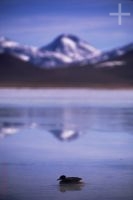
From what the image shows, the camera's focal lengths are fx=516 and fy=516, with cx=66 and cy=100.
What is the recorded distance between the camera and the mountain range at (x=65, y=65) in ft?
13.4

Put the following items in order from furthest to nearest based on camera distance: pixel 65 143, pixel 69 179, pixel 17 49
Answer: pixel 17 49 < pixel 65 143 < pixel 69 179

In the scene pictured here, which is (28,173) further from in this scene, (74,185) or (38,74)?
(38,74)

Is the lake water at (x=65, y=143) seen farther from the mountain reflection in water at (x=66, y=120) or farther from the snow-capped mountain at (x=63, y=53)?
the snow-capped mountain at (x=63, y=53)

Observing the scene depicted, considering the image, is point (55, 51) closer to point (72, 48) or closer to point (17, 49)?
point (72, 48)

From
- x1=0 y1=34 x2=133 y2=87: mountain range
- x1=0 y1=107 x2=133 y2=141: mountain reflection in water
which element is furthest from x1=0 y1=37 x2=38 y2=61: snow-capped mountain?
x1=0 y1=107 x2=133 y2=141: mountain reflection in water

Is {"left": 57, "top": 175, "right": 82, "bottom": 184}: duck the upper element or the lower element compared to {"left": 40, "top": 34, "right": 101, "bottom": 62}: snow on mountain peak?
lower

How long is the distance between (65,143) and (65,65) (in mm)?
637

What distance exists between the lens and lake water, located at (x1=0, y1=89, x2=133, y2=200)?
3.79 metres

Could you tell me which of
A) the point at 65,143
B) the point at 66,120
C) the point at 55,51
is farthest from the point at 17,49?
the point at 65,143

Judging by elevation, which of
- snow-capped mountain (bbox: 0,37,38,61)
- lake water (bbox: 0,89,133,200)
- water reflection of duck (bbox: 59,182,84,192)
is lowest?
water reflection of duck (bbox: 59,182,84,192)

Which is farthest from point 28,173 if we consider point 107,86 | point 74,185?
point 107,86

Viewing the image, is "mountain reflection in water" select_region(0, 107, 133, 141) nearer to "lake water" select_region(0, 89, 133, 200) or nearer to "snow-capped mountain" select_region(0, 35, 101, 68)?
"lake water" select_region(0, 89, 133, 200)

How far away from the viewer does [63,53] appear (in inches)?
162

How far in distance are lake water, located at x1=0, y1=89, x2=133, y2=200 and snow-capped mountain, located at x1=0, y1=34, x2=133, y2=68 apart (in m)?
0.23
